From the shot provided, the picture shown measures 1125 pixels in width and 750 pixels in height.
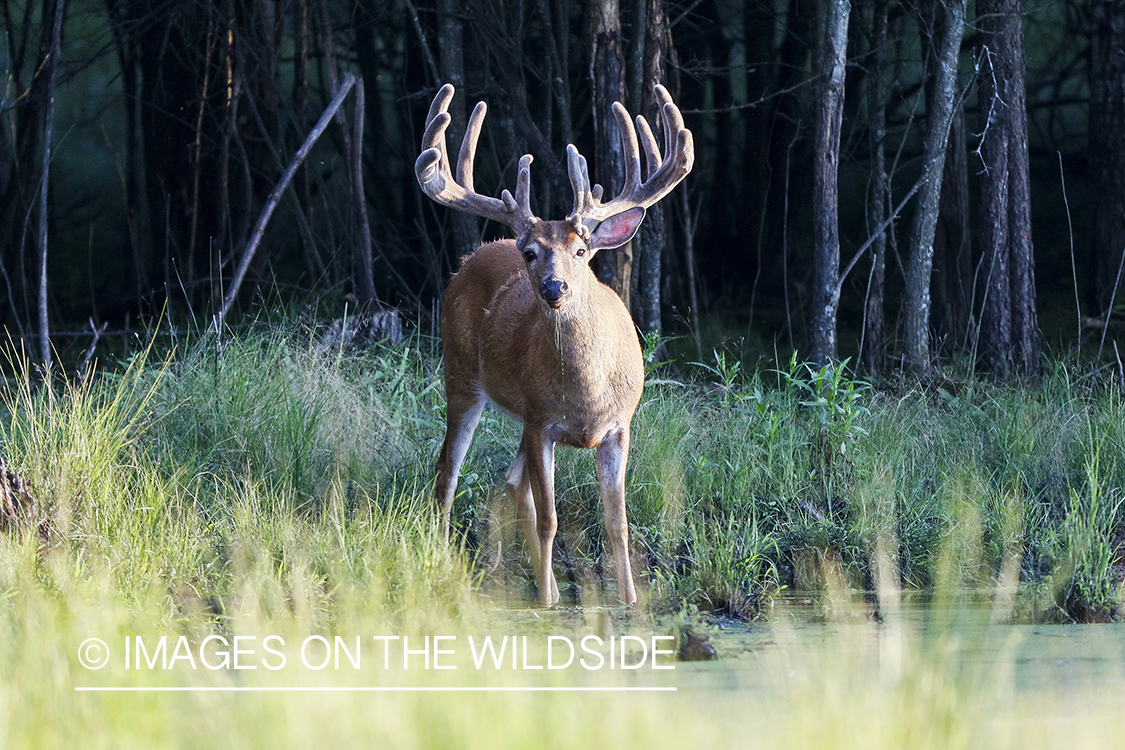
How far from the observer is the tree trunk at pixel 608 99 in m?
8.26

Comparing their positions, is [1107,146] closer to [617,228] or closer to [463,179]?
[617,228]

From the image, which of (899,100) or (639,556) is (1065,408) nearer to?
(639,556)

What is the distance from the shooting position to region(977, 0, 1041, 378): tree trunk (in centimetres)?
895

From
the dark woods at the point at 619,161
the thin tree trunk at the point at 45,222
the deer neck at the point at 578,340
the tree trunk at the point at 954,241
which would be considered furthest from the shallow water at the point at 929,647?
the tree trunk at the point at 954,241

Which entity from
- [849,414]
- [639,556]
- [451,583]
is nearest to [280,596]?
[451,583]

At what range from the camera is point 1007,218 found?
912 centimetres

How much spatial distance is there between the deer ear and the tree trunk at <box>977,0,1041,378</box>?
4.28 metres

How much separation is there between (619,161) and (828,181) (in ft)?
4.40

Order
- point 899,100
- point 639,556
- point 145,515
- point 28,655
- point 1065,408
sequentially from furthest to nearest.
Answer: point 899,100, point 1065,408, point 639,556, point 145,515, point 28,655

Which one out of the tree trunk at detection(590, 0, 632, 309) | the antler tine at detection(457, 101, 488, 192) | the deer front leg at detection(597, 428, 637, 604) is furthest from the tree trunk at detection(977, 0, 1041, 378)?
the antler tine at detection(457, 101, 488, 192)

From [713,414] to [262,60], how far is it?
5.96 meters

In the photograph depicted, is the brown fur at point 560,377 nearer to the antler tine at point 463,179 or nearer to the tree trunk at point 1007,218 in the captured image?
the antler tine at point 463,179

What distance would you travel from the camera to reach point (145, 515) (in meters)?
5.23

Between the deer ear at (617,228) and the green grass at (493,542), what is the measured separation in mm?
1319
